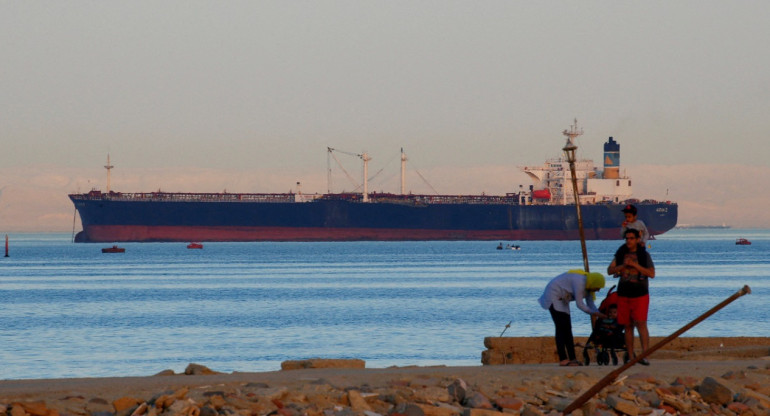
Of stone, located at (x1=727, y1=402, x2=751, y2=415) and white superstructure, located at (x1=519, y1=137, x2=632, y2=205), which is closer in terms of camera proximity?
stone, located at (x1=727, y1=402, x2=751, y2=415)

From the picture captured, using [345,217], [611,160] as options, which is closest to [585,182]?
[611,160]

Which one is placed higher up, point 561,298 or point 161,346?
point 561,298

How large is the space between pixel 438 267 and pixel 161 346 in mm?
45388

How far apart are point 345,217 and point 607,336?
9583 cm

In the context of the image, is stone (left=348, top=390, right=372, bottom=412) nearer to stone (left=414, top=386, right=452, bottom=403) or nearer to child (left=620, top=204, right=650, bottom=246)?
stone (left=414, top=386, right=452, bottom=403)

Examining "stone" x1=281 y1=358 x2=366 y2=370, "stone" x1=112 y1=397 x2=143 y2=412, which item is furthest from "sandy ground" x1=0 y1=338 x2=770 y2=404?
"stone" x1=281 y1=358 x2=366 y2=370

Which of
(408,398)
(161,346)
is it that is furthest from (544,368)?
(161,346)

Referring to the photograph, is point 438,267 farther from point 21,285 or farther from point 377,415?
point 377,415

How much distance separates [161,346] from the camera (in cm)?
2356

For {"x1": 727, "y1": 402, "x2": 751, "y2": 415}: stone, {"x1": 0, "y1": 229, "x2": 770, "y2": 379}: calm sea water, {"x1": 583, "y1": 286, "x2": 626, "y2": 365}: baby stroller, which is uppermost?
{"x1": 583, "y1": 286, "x2": 626, "y2": 365}: baby stroller

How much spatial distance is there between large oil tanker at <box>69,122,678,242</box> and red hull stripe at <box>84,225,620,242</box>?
0.09m

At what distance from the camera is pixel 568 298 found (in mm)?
10453

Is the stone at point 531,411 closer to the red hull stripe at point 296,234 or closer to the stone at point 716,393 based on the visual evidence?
the stone at point 716,393

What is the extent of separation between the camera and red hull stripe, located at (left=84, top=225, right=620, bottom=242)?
10438 cm
